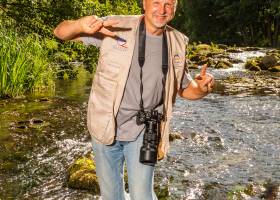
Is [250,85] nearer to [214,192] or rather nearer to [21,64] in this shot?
[21,64]

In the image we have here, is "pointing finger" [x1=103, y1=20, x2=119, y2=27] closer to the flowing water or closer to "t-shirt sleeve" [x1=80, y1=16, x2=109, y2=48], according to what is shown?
"t-shirt sleeve" [x1=80, y1=16, x2=109, y2=48]

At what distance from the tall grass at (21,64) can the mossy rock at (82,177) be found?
5.26 metres

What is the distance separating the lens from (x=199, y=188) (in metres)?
6.87

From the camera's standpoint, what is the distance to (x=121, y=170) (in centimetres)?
398

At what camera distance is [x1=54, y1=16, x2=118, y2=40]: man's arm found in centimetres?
341

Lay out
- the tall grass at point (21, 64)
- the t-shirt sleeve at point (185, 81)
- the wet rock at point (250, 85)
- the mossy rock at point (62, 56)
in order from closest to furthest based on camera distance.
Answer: the t-shirt sleeve at point (185, 81) → the mossy rock at point (62, 56) → the tall grass at point (21, 64) → the wet rock at point (250, 85)

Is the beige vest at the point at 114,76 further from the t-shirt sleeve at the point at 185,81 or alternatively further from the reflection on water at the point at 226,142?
the reflection on water at the point at 226,142

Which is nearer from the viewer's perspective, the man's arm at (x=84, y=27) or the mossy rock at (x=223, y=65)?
the man's arm at (x=84, y=27)

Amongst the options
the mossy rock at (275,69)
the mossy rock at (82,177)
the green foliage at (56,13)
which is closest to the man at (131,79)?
the mossy rock at (82,177)

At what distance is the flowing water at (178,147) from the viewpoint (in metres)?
6.86

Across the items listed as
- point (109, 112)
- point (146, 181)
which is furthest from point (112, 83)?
point (146, 181)

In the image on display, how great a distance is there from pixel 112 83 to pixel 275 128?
8040 millimetres

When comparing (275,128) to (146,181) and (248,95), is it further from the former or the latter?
(146,181)

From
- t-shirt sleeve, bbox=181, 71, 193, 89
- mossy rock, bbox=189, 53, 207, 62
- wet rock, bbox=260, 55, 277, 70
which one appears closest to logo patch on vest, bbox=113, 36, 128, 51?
t-shirt sleeve, bbox=181, 71, 193, 89
